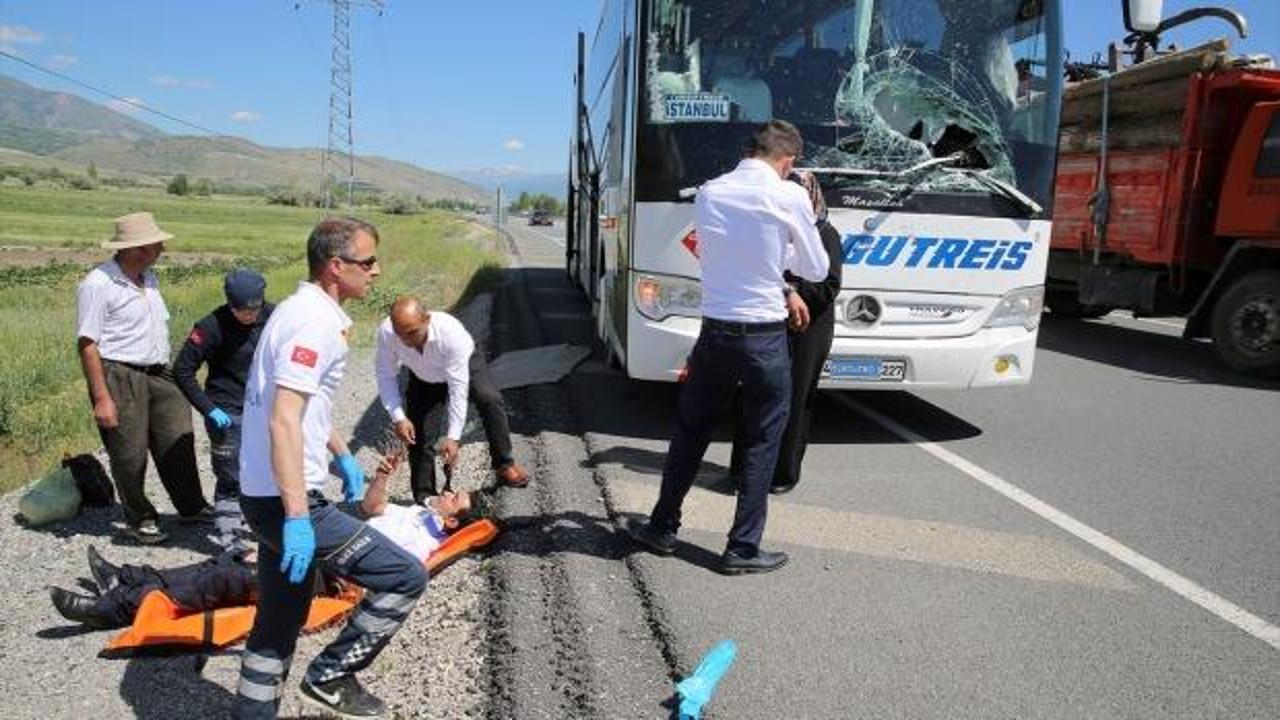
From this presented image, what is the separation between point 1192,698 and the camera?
130 inches

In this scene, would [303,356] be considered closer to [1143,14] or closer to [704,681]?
[704,681]

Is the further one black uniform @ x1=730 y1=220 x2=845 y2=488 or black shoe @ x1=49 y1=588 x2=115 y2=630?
black uniform @ x1=730 y1=220 x2=845 y2=488

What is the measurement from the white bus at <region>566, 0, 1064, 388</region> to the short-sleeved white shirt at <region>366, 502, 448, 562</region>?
1.97 meters

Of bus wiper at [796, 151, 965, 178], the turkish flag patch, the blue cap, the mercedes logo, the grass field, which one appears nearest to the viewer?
the turkish flag patch

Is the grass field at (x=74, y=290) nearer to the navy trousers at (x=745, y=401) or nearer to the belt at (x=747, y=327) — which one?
the navy trousers at (x=745, y=401)

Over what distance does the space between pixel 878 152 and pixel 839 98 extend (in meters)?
0.41

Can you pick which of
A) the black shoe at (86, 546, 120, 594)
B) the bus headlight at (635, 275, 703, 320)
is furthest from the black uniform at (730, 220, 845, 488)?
Result: the black shoe at (86, 546, 120, 594)

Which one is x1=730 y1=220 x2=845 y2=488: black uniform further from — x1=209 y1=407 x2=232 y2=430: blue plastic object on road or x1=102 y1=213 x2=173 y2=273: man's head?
x1=102 y1=213 x2=173 y2=273: man's head

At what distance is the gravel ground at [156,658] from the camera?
3.22 metres

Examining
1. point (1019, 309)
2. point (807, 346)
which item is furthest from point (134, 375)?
point (1019, 309)

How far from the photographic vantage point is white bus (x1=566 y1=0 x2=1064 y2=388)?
5.91m

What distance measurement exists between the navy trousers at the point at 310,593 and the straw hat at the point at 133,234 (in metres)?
Result: 2.33

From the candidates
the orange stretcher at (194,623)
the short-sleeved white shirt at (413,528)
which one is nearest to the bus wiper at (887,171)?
the short-sleeved white shirt at (413,528)

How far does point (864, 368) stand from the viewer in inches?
244
